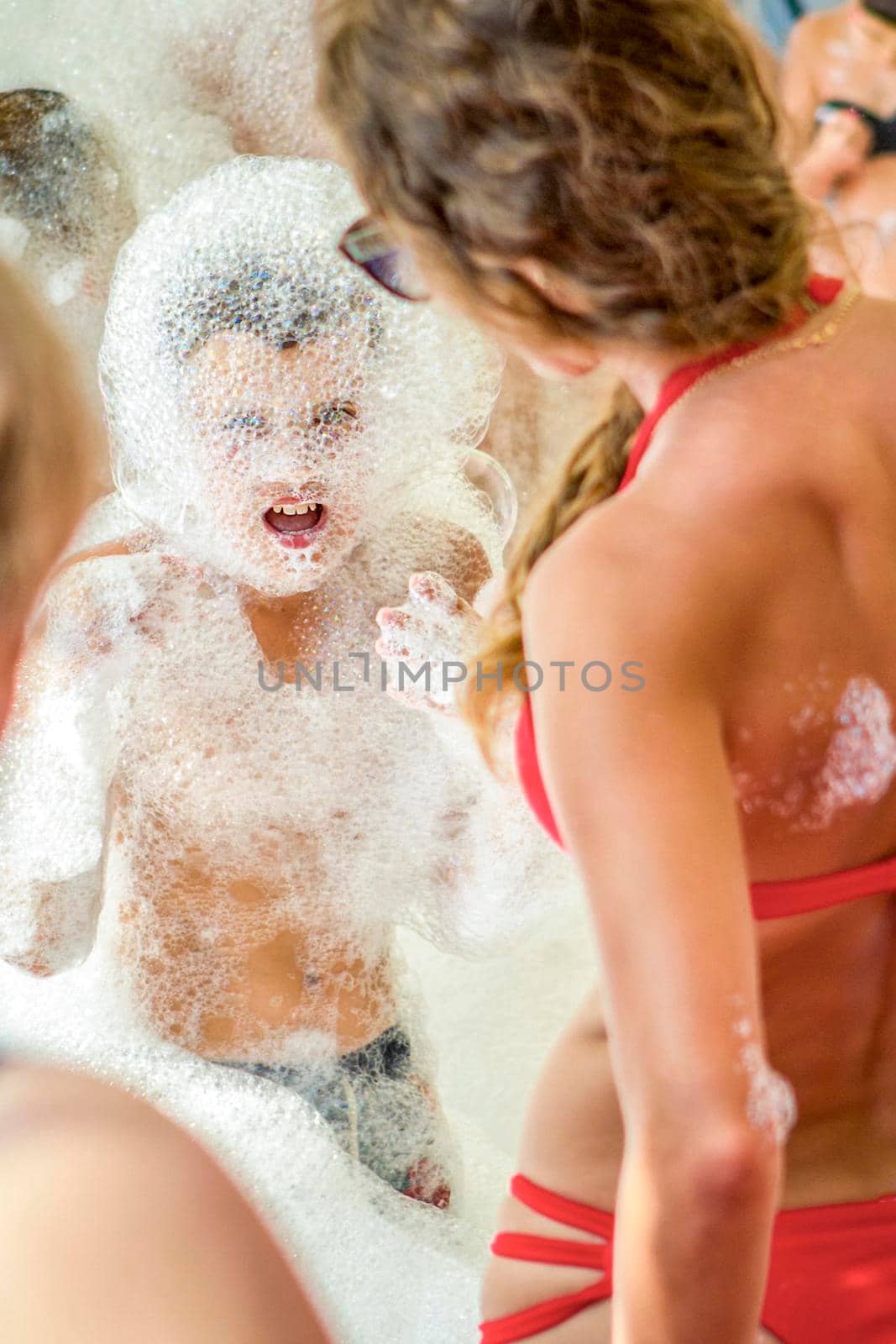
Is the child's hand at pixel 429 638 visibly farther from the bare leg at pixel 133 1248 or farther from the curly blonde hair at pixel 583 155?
Result: the bare leg at pixel 133 1248

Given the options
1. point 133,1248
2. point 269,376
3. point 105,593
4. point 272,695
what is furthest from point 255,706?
point 133,1248

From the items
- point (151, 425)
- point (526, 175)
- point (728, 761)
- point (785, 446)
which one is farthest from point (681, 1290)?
point (151, 425)

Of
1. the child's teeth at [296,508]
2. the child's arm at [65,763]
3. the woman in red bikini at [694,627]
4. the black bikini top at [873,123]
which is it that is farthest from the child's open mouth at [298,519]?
the black bikini top at [873,123]

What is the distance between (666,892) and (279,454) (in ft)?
1.43

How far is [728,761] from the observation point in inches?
20.0

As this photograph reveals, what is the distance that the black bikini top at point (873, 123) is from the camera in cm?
88

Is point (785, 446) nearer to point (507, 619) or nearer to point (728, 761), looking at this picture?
point (728, 761)

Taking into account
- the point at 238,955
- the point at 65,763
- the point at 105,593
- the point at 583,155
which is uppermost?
the point at 583,155

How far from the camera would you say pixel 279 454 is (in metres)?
0.79

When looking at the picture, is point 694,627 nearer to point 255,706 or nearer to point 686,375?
point 686,375

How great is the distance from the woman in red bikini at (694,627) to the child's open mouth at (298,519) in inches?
8.3

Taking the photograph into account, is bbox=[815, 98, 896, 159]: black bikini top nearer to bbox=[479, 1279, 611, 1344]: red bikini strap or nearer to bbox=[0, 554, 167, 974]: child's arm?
bbox=[0, 554, 167, 974]: child's arm

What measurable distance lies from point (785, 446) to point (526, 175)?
0.14m

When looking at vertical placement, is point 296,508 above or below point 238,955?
above
